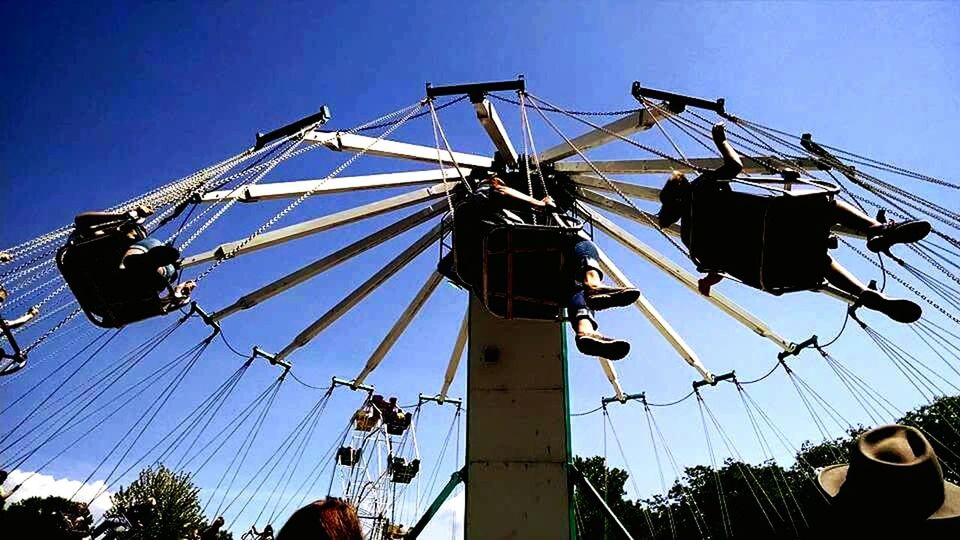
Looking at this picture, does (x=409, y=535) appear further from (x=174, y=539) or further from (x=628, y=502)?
(x=628, y=502)

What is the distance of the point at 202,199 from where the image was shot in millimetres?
7965

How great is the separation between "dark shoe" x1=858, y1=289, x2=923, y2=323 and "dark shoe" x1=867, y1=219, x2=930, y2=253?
1.56 ft

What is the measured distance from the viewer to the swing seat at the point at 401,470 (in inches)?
697

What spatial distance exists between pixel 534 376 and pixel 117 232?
6.08m

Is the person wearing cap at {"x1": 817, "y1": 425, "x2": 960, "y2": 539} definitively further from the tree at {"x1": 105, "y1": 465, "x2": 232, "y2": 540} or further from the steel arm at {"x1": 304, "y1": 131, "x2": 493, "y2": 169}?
the tree at {"x1": 105, "y1": 465, "x2": 232, "y2": 540}

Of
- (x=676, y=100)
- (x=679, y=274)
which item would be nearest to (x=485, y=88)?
(x=676, y=100)

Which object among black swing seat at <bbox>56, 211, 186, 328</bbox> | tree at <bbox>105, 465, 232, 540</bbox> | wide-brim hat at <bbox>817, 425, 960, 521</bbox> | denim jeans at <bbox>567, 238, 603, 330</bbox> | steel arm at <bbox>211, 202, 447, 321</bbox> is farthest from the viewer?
tree at <bbox>105, 465, 232, 540</bbox>

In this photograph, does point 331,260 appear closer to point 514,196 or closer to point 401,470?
point 514,196

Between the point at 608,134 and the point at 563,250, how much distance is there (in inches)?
130

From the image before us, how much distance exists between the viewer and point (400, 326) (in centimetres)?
1368

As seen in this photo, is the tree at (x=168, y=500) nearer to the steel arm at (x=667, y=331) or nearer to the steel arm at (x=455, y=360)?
the steel arm at (x=455, y=360)

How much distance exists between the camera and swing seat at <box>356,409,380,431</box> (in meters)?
17.0

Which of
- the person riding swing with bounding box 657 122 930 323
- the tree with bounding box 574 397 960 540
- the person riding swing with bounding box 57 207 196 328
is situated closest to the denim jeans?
the person riding swing with bounding box 657 122 930 323

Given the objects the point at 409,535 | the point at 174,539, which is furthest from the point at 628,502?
the point at 409,535
